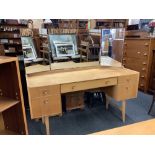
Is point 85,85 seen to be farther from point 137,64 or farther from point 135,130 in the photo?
point 137,64

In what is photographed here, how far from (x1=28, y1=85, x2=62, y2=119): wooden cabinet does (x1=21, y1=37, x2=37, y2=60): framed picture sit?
591 millimetres

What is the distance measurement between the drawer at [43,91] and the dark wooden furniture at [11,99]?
498 millimetres

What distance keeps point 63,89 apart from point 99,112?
1.08 m

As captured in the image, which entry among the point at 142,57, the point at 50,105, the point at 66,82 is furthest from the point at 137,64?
the point at 50,105

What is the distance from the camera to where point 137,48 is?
12.0 feet

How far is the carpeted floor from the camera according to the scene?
2.36 m

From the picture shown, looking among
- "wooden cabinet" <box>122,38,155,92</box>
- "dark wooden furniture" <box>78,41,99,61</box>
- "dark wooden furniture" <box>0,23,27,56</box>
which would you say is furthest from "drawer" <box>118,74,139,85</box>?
"dark wooden furniture" <box>0,23,27,56</box>

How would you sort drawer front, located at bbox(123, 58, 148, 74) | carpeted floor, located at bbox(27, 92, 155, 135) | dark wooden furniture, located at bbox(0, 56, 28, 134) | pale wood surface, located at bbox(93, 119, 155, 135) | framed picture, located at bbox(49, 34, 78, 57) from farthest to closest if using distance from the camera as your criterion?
drawer front, located at bbox(123, 58, 148, 74) < framed picture, located at bbox(49, 34, 78, 57) < carpeted floor, located at bbox(27, 92, 155, 135) < dark wooden furniture, located at bbox(0, 56, 28, 134) < pale wood surface, located at bbox(93, 119, 155, 135)

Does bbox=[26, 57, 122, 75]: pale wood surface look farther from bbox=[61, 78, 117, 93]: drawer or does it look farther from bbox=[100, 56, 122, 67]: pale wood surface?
bbox=[61, 78, 117, 93]: drawer

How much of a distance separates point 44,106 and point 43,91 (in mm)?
190

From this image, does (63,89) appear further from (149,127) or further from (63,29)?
(149,127)

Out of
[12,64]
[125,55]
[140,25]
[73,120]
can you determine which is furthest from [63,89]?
[140,25]

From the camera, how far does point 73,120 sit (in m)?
2.62

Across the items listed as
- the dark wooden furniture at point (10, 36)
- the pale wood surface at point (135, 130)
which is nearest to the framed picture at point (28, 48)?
the pale wood surface at point (135, 130)
